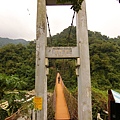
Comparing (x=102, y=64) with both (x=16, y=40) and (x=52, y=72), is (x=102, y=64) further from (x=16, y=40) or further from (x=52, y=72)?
(x=16, y=40)

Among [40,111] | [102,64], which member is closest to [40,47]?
[40,111]

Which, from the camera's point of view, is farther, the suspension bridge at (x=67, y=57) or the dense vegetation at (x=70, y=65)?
the dense vegetation at (x=70, y=65)

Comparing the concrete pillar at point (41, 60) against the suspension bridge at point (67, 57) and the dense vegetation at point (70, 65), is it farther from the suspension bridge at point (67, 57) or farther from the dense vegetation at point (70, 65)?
the dense vegetation at point (70, 65)

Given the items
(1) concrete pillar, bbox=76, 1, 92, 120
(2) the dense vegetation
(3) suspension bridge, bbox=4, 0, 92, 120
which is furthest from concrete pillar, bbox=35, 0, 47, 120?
(2) the dense vegetation

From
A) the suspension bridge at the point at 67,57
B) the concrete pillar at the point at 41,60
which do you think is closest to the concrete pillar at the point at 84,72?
the suspension bridge at the point at 67,57

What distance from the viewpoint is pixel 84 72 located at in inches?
104

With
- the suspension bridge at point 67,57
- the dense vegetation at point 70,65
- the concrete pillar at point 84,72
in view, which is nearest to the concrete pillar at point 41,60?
the suspension bridge at point 67,57

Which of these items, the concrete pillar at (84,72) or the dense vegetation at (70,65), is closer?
the concrete pillar at (84,72)

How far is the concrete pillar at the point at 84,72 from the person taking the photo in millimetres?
2564

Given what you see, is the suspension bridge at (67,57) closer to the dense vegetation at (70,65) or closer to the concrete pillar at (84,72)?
the concrete pillar at (84,72)

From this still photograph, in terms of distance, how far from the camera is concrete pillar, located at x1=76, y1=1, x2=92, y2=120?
8.41 ft

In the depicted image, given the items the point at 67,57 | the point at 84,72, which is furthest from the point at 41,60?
the point at 84,72

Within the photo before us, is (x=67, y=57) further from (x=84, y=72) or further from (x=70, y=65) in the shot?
(x=70, y=65)

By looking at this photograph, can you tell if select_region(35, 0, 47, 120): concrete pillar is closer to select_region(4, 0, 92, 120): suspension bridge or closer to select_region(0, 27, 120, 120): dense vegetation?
select_region(4, 0, 92, 120): suspension bridge
